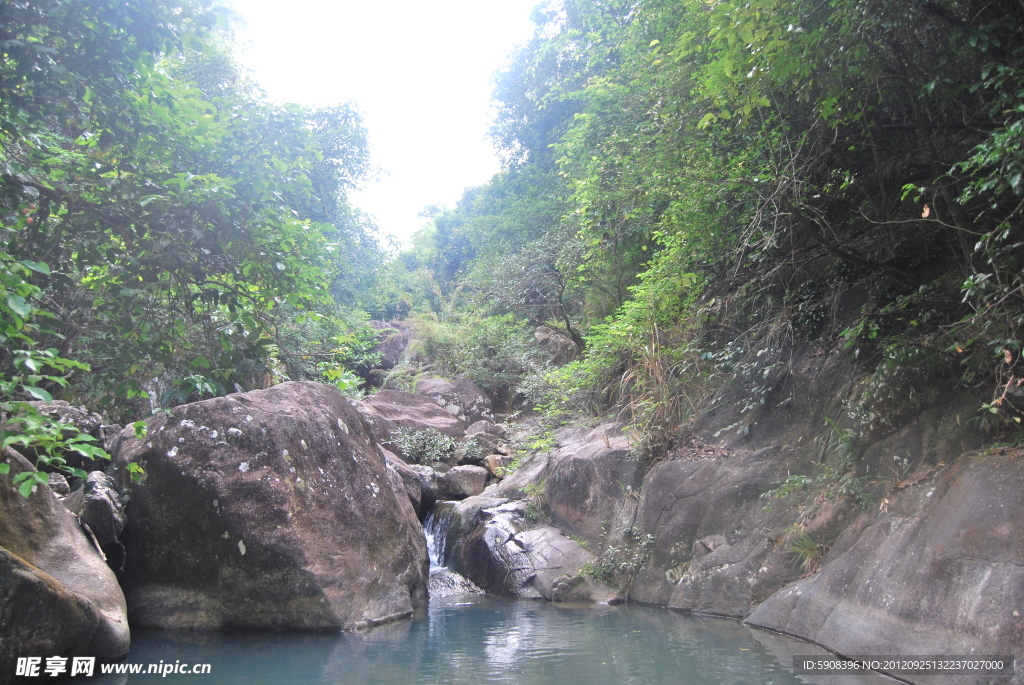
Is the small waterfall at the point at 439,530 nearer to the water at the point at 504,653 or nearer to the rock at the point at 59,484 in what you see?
the water at the point at 504,653

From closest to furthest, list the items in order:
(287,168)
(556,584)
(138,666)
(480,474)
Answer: (287,168) → (138,666) → (556,584) → (480,474)

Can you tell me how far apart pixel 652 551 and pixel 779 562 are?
69.5 inches

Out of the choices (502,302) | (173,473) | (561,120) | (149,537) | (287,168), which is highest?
(561,120)

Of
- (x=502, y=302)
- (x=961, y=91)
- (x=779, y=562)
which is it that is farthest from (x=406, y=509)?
(x=502, y=302)

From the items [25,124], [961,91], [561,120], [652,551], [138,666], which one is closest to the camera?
[25,124]

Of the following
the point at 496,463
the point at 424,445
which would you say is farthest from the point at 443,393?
the point at 496,463

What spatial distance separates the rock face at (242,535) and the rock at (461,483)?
214 inches

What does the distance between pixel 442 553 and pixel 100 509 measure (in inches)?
208

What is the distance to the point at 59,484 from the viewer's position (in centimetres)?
685

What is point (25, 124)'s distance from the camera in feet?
13.4

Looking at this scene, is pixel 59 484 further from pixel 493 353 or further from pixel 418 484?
pixel 493 353

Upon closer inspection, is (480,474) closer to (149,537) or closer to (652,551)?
(652,551)

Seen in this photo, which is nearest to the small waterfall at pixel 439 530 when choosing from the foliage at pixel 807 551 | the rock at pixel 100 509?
the rock at pixel 100 509

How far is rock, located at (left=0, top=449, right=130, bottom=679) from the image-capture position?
4.45 m
